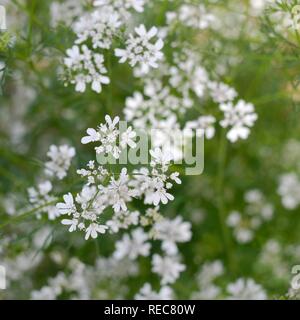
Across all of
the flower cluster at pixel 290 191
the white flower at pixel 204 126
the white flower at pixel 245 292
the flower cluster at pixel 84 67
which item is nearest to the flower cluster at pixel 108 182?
the flower cluster at pixel 84 67

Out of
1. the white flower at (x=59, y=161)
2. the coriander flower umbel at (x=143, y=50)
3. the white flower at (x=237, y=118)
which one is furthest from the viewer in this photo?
the white flower at (x=237, y=118)

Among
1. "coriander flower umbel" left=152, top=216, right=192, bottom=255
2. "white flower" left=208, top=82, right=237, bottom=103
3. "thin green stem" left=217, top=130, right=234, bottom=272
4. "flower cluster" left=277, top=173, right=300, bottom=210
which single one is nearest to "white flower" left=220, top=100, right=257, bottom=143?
"white flower" left=208, top=82, right=237, bottom=103

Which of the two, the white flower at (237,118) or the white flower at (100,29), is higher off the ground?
the white flower at (100,29)

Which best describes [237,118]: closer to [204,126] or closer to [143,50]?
[204,126]

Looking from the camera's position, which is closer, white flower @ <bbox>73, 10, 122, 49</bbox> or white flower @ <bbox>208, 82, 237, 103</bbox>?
white flower @ <bbox>73, 10, 122, 49</bbox>

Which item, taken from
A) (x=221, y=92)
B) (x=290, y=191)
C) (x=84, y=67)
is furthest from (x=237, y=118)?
(x=290, y=191)

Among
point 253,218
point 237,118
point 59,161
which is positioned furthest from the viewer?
point 253,218

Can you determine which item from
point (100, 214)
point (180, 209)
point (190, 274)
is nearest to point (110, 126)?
point (100, 214)

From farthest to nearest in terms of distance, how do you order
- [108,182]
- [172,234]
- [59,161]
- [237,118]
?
[172,234]
[237,118]
[59,161]
[108,182]

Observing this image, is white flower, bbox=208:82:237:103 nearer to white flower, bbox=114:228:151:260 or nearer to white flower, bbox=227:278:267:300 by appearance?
white flower, bbox=114:228:151:260

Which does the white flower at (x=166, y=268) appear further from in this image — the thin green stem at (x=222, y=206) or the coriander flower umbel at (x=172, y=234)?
the thin green stem at (x=222, y=206)

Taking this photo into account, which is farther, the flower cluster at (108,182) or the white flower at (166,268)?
the white flower at (166,268)

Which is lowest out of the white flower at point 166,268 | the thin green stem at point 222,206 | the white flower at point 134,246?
the white flower at point 166,268
